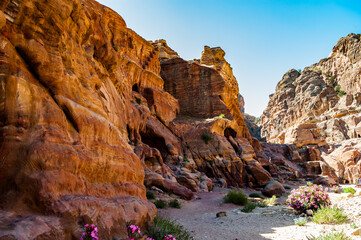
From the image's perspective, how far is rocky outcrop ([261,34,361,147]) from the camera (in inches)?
2238

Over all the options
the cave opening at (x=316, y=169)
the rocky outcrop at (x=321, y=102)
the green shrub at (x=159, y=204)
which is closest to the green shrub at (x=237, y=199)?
the green shrub at (x=159, y=204)

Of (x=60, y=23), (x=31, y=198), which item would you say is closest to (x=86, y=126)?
(x=31, y=198)

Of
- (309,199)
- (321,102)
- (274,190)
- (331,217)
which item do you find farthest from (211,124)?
(321,102)

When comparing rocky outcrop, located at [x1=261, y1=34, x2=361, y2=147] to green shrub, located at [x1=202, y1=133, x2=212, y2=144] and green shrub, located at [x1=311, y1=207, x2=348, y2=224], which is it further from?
green shrub, located at [x1=311, y1=207, x2=348, y2=224]

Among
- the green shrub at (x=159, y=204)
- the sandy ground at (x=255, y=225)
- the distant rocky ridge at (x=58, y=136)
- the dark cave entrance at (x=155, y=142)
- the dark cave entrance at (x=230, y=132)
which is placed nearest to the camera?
the distant rocky ridge at (x=58, y=136)

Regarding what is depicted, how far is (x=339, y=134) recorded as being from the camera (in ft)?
183

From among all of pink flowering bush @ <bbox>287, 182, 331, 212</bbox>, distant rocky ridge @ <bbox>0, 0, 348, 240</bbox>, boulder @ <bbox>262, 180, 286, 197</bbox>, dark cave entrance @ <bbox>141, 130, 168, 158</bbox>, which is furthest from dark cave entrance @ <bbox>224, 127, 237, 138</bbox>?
pink flowering bush @ <bbox>287, 182, 331, 212</bbox>

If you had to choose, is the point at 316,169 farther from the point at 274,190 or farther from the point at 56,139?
the point at 56,139

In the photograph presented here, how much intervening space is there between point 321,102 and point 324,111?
3.26 metres

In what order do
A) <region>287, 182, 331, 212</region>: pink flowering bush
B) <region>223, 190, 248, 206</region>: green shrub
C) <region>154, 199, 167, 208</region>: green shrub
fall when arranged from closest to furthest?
<region>287, 182, 331, 212</region>: pink flowering bush, <region>154, 199, 167, 208</region>: green shrub, <region>223, 190, 248, 206</region>: green shrub

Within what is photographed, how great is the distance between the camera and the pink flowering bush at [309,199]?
8.59 metres

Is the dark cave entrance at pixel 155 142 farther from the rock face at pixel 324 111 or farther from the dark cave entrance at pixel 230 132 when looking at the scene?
the rock face at pixel 324 111

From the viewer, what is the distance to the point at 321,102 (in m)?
69.1

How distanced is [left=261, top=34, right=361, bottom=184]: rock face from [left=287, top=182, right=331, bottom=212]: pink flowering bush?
3459 centimetres
